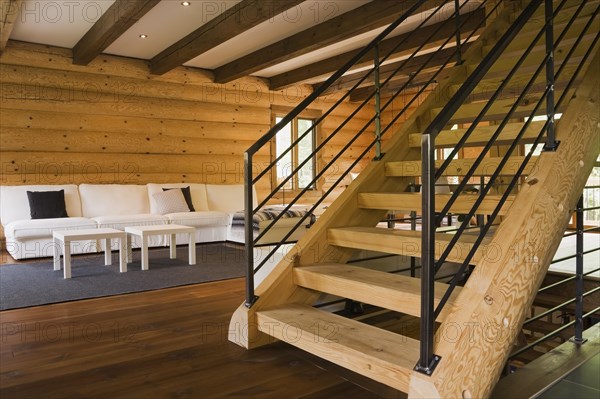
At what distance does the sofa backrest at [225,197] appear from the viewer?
290 inches

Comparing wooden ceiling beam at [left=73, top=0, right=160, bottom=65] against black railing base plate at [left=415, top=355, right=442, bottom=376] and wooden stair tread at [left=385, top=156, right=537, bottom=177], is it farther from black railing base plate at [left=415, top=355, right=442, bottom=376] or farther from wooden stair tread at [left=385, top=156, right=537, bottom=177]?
black railing base plate at [left=415, top=355, right=442, bottom=376]

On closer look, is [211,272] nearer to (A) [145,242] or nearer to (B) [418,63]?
(A) [145,242]

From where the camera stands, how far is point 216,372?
85.4 inches

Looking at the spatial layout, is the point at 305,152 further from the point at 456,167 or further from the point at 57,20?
the point at 456,167

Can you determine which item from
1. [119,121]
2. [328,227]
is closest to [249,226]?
[328,227]

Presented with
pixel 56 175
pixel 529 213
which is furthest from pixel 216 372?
pixel 56 175

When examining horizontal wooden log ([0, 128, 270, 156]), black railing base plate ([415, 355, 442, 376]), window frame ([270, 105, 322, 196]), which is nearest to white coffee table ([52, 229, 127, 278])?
horizontal wooden log ([0, 128, 270, 156])

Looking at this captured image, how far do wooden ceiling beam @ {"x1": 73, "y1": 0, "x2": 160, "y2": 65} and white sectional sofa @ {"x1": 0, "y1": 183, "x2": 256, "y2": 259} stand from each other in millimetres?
1642

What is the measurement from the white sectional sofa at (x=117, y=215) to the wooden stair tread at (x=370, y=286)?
11.0 feet

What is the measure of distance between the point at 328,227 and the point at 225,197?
4.87 m

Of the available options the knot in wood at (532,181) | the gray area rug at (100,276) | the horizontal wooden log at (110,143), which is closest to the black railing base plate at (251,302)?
the knot in wood at (532,181)

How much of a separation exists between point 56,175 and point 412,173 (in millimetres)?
5153

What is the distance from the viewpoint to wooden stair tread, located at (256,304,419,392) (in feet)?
5.98

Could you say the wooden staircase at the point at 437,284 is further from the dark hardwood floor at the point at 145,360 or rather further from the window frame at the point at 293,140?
the window frame at the point at 293,140
